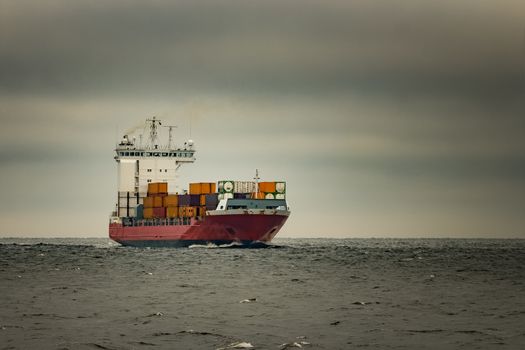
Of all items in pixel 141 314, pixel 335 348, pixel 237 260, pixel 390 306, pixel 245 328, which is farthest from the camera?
pixel 237 260

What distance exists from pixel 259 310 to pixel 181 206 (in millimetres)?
84380

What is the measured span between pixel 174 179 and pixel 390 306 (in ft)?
341

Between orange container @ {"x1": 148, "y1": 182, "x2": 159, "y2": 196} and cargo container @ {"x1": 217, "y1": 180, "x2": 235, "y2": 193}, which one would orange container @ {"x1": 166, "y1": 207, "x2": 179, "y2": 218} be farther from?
cargo container @ {"x1": 217, "y1": 180, "x2": 235, "y2": 193}

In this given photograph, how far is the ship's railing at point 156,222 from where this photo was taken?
126 meters

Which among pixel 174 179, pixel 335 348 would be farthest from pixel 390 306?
pixel 174 179

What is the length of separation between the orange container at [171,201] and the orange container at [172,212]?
724mm

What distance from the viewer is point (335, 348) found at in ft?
105

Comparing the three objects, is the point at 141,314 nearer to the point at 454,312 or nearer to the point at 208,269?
the point at 454,312

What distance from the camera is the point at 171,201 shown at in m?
130

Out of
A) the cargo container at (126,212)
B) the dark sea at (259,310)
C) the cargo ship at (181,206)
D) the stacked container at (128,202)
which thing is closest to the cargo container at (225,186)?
the cargo ship at (181,206)

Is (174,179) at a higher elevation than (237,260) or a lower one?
higher

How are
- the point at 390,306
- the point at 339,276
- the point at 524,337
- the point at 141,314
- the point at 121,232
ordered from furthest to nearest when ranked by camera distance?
the point at 121,232 < the point at 339,276 < the point at 390,306 < the point at 141,314 < the point at 524,337

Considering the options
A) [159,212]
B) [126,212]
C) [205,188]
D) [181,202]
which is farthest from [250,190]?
[126,212]

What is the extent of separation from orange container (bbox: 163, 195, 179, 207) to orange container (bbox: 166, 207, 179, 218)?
72cm
